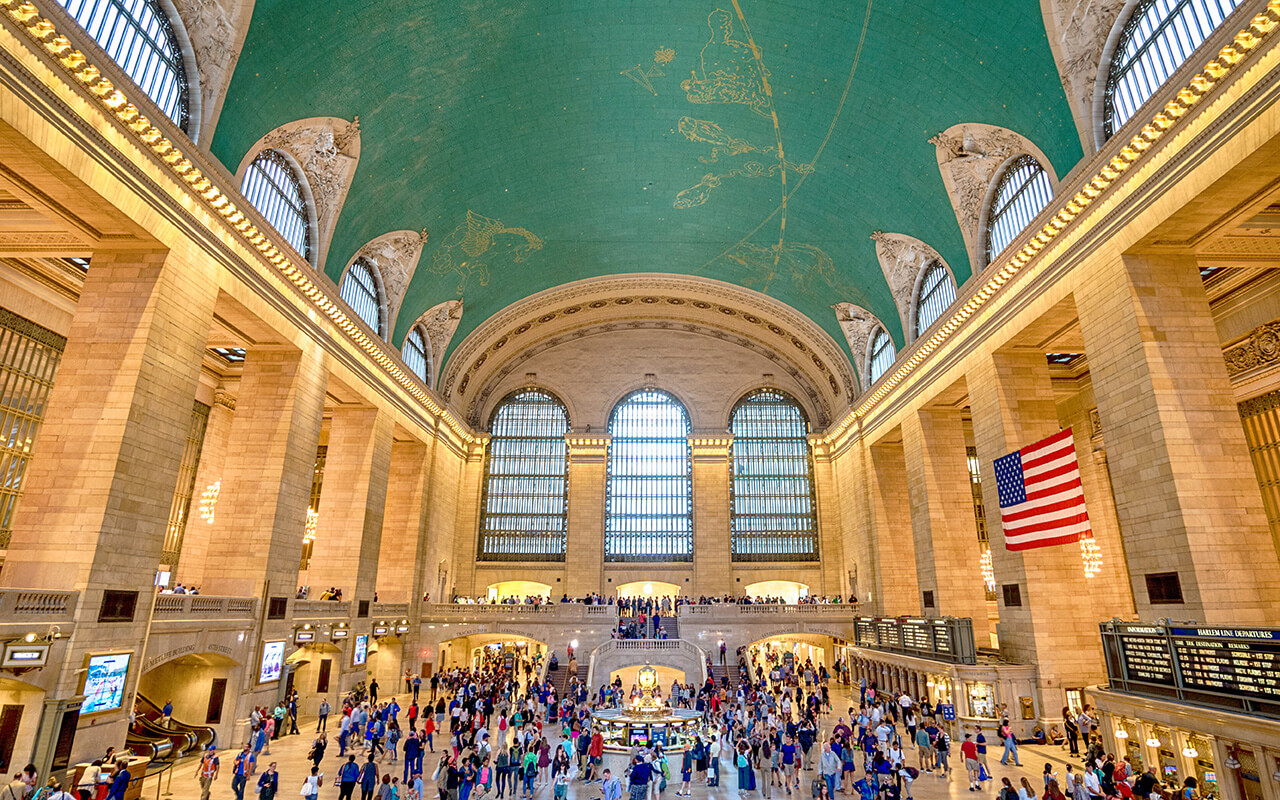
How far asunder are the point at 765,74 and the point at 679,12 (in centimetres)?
298

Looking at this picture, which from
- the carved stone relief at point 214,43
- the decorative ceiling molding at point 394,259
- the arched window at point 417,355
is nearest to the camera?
the carved stone relief at point 214,43

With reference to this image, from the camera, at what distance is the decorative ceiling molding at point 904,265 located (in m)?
23.3

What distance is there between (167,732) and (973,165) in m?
23.7

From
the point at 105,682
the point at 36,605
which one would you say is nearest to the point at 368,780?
the point at 105,682

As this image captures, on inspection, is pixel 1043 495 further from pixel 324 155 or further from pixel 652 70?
pixel 324 155

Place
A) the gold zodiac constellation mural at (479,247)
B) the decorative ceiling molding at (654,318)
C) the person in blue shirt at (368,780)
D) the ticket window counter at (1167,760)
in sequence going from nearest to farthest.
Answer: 1. the person in blue shirt at (368,780)
2. the ticket window counter at (1167,760)
3. the gold zodiac constellation mural at (479,247)
4. the decorative ceiling molding at (654,318)

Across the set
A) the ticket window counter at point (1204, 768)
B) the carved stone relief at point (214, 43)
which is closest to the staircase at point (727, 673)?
the ticket window counter at point (1204, 768)

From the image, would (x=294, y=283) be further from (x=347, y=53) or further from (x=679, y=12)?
(x=679, y=12)

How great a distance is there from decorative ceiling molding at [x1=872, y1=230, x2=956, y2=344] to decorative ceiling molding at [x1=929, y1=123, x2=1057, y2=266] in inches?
101

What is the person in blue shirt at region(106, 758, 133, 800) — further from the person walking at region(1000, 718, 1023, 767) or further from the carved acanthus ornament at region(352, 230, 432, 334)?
the carved acanthus ornament at region(352, 230, 432, 334)

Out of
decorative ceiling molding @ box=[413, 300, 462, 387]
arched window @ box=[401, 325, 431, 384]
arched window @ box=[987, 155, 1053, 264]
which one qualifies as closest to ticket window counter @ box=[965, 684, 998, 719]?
arched window @ box=[987, 155, 1053, 264]

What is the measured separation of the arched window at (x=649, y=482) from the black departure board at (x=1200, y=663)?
79.1 feet

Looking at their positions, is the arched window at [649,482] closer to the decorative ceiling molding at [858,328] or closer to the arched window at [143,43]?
the decorative ceiling molding at [858,328]

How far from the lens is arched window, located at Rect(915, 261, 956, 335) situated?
22.5m
